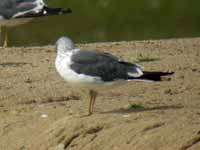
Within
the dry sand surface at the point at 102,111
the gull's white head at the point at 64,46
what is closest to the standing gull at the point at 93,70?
the gull's white head at the point at 64,46

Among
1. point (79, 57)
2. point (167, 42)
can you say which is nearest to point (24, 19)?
point (167, 42)

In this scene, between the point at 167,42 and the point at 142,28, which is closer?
the point at 167,42

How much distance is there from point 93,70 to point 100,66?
0.10m

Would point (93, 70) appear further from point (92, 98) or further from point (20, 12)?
point (20, 12)

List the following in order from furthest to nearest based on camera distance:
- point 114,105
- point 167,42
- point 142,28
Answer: point 142,28
point 167,42
point 114,105

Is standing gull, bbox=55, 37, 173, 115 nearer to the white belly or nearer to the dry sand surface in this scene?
the dry sand surface

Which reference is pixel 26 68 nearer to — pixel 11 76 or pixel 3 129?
pixel 11 76

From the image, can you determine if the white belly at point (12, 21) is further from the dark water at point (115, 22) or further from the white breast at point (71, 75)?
the white breast at point (71, 75)

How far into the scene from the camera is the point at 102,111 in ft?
36.8

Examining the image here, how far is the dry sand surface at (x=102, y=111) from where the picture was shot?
10250 millimetres

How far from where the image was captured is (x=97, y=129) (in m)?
10.6

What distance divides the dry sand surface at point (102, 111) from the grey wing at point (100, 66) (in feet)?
1.34

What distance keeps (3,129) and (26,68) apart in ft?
8.48

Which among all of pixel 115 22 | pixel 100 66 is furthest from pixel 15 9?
pixel 100 66
